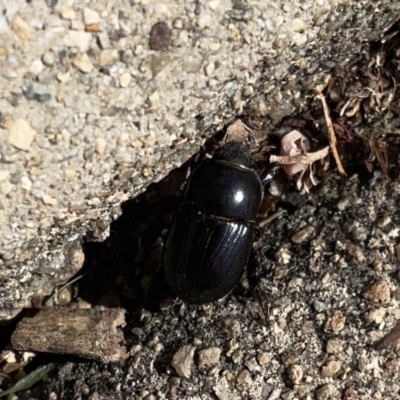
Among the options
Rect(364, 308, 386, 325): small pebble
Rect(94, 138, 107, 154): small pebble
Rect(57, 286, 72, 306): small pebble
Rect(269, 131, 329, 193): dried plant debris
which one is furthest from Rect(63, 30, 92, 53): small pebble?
Rect(364, 308, 386, 325): small pebble

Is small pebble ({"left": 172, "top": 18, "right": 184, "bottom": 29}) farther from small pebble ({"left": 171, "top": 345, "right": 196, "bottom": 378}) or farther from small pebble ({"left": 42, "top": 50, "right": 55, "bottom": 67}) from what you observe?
small pebble ({"left": 171, "top": 345, "right": 196, "bottom": 378})

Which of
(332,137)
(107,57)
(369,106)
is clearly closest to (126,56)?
(107,57)

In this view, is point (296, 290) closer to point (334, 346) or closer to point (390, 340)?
point (334, 346)

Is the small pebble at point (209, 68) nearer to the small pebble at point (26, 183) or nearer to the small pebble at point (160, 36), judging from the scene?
the small pebble at point (160, 36)

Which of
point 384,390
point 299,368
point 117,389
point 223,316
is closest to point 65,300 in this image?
point 117,389

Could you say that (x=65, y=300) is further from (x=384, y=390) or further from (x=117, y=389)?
(x=384, y=390)

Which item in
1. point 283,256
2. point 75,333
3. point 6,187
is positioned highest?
point 6,187
